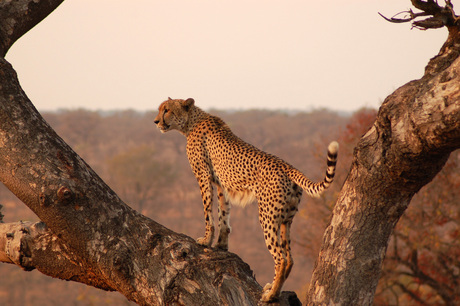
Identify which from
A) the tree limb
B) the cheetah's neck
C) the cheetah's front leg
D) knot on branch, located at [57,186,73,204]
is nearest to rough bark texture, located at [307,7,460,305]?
knot on branch, located at [57,186,73,204]

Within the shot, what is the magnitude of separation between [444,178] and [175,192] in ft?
62.4

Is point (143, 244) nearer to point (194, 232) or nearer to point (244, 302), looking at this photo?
point (244, 302)

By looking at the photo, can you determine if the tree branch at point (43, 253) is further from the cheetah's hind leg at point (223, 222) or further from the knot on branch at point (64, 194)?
the cheetah's hind leg at point (223, 222)

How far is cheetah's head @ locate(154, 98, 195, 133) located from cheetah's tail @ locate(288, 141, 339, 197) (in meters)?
1.53

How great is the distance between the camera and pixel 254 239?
2405 centimetres

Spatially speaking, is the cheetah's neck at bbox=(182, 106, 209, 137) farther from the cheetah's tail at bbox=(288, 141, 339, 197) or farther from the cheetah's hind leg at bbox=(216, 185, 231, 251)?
the cheetah's tail at bbox=(288, 141, 339, 197)

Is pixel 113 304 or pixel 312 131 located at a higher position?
pixel 312 131

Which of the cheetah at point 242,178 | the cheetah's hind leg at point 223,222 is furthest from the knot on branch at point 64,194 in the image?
the cheetah's hind leg at point 223,222

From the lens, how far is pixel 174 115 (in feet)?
17.6

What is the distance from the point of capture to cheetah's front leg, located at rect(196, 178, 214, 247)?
477 centimetres

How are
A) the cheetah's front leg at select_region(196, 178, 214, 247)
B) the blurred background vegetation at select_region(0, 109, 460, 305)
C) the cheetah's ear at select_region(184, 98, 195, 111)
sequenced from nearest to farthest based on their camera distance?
the cheetah's front leg at select_region(196, 178, 214, 247) → the cheetah's ear at select_region(184, 98, 195, 111) → the blurred background vegetation at select_region(0, 109, 460, 305)

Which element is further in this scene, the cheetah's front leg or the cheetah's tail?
the cheetah's front leg

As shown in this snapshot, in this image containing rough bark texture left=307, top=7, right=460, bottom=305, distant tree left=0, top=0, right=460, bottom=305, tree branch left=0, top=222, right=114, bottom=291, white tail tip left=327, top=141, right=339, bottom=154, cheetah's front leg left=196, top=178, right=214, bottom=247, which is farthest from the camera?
cheetah's front leg left=196, top=178, right=214, bottom=247

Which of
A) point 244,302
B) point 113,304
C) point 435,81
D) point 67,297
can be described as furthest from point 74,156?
point 67,297
